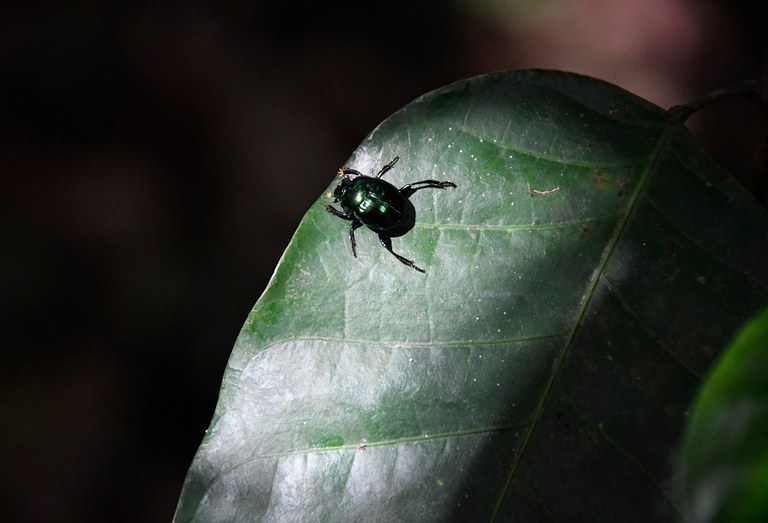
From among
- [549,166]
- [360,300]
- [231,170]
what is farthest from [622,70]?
[360,300]

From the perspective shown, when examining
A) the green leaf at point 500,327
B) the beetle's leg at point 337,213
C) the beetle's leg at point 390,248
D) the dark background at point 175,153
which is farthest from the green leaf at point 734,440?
the dark background at point 175,153

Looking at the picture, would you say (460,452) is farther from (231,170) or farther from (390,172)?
(231,170)

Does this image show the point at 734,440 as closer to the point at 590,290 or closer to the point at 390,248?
the point at 590,290

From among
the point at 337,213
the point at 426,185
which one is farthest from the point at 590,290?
the point at 337,213

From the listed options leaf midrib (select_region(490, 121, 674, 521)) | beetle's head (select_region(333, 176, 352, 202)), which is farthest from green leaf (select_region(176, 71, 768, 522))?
beetle's head (select_region(333, 176, 352, 202))

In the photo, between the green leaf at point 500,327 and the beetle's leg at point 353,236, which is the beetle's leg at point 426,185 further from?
the beetle's leg at point 353,236

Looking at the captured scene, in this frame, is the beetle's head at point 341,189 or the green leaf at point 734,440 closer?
the green leaf at point 734,440
